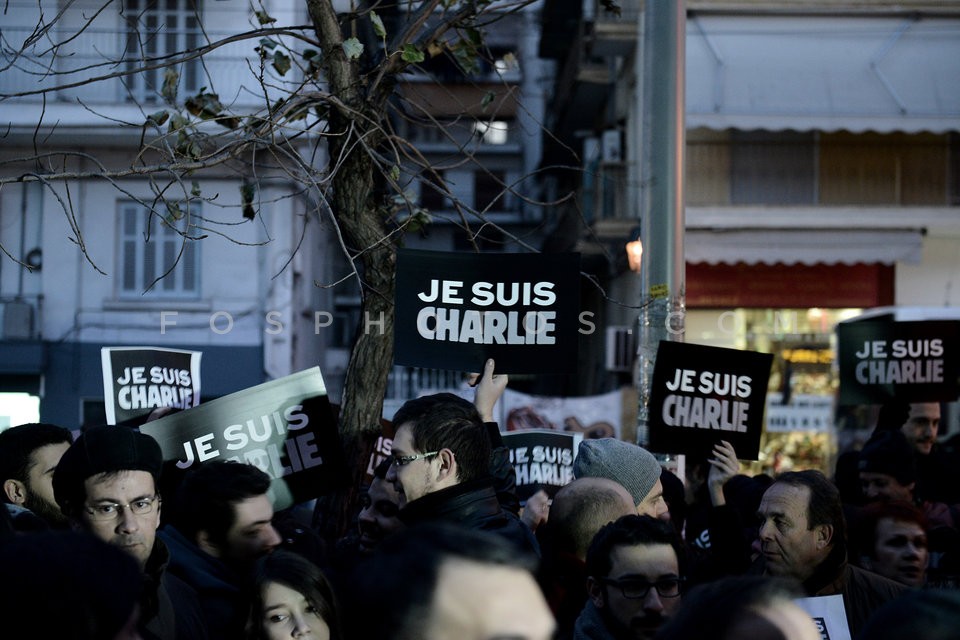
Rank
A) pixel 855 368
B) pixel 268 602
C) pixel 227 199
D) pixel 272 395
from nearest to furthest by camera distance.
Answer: pixel 268 602 < pixel 272 395 < pixel 855 368 < pixel 227 199

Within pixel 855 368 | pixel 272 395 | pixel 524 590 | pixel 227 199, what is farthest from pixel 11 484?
pixel 227 199

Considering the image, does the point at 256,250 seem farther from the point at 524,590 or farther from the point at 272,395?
the point at 524,590

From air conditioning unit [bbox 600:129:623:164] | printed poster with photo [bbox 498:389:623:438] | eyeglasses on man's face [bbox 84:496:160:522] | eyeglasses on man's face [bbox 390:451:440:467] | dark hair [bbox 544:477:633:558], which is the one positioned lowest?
printed poster with photo [bbox 498:389:623:438]

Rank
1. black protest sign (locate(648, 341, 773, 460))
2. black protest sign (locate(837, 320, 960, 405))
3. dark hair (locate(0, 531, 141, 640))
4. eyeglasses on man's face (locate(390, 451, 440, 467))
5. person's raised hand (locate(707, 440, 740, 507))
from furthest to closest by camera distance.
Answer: black protest sign (locate(837, 320, 960, 405)) < black protest sign (locate(648, 341, 773, 460)) < person's raised hand (locate(707, 440, 740, 507)) < eyeglasses on man's face (locate(390, 451, 440, 467)) < dark hair (locate(0, 531, 141, 640))

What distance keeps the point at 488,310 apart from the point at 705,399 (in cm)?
137

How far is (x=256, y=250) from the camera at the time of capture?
64.0ft

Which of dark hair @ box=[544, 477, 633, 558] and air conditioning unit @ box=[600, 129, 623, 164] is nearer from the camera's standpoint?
dark hair @ box=[544, 477, 633, 558]

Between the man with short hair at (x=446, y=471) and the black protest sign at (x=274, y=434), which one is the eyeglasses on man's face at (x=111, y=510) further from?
the black protest sign at (x=274, y=434)

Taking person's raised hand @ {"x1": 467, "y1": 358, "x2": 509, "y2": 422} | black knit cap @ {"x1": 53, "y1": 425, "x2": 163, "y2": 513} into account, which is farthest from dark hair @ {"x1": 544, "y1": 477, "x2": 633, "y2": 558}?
black knit cap @ {"x1": 53, "y1": 425, "x2": 163, "y2": 513}

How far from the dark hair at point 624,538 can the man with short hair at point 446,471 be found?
0.32 metres

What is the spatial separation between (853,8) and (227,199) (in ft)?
31.9

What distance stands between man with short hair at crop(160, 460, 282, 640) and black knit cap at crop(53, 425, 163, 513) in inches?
17.3

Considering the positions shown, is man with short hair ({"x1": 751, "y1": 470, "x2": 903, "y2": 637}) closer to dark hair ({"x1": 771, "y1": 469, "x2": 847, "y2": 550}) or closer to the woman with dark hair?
dark hair ({"x1": 771, "y1": 469, "x2": 847, "y2": 550})

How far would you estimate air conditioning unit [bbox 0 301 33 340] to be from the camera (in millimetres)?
18750
